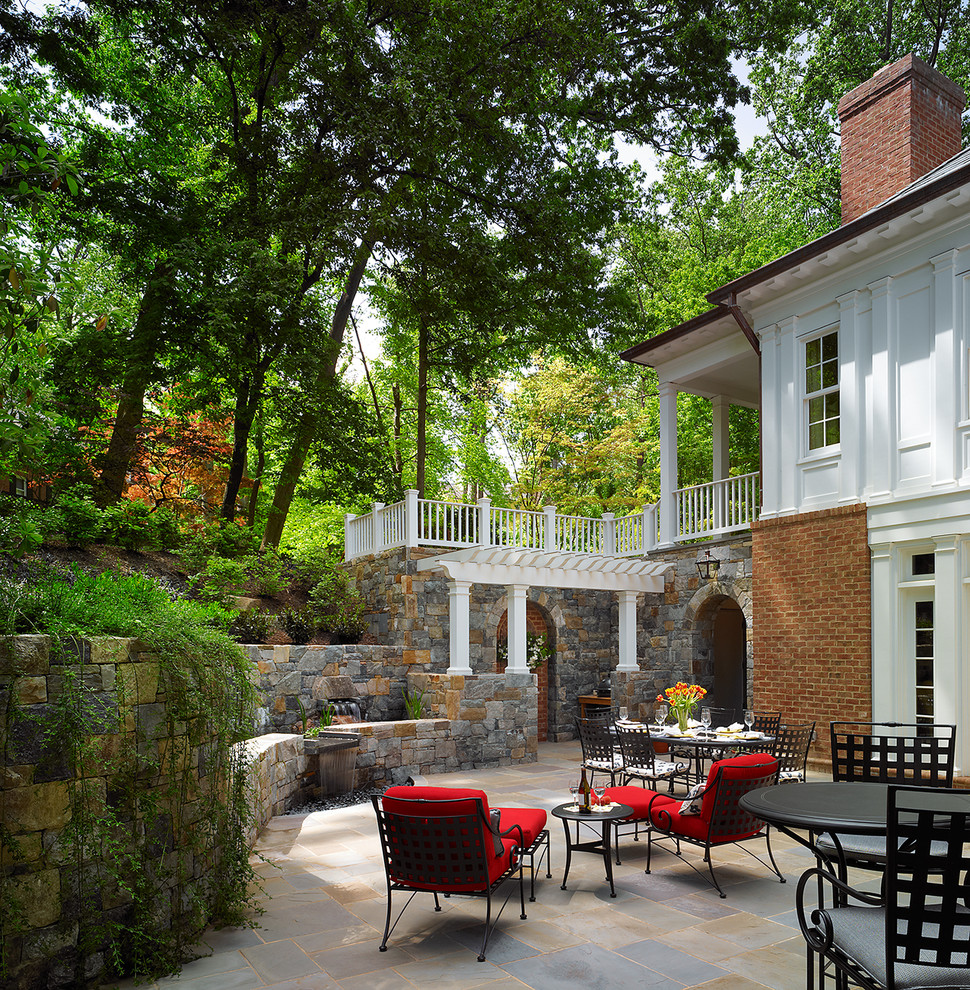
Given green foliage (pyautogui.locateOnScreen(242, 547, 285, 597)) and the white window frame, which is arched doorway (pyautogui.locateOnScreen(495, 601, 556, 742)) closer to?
green foliage (pyautogui.locateOnScreen(242, 547, 285, 597))

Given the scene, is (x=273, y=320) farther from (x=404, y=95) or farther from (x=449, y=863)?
(x=449, y=863)

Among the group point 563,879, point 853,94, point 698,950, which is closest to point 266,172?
point 853,94

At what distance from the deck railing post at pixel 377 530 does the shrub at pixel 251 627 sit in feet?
10.2

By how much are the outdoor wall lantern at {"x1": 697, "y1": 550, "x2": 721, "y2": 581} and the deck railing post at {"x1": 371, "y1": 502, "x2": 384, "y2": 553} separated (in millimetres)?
5753

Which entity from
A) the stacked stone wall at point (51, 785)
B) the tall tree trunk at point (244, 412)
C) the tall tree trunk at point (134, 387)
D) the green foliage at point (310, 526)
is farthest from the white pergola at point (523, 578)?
the green foliage at point (310, 526)

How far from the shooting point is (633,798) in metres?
6.18

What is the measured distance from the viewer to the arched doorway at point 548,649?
48.8ft

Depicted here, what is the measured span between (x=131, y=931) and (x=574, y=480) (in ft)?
66.3

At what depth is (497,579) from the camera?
40.5 feet

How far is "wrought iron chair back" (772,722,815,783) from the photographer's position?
735 cm

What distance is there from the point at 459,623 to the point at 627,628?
3488 mm

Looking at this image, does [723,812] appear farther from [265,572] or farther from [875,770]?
[265,572]

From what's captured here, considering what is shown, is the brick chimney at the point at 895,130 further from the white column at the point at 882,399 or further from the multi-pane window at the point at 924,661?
the multi-pane window at the point at 924,661

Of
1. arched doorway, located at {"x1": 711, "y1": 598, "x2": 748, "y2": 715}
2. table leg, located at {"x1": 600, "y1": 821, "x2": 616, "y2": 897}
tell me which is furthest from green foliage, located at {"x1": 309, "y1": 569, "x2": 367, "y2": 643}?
table leg, located at {"x1": 600, "y1": 821, "x2": 616, "y2": 897}
